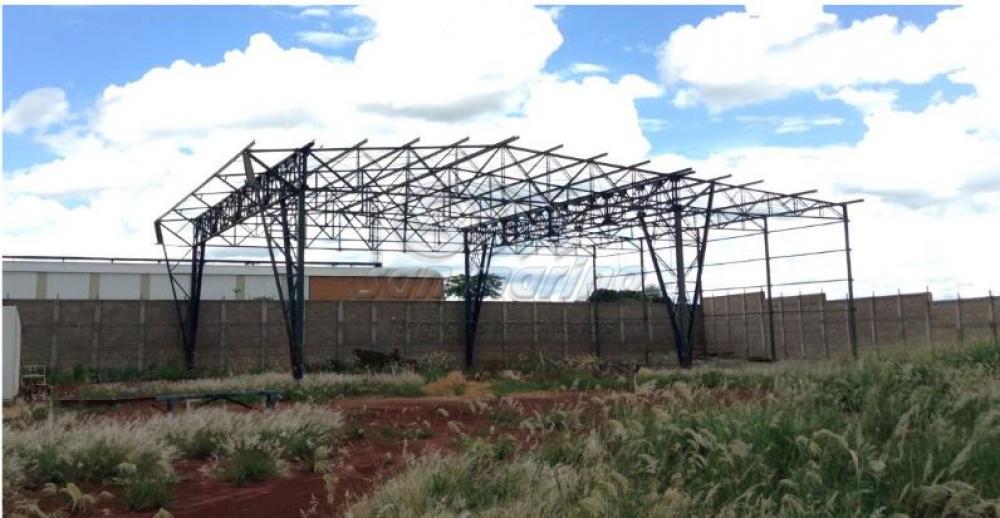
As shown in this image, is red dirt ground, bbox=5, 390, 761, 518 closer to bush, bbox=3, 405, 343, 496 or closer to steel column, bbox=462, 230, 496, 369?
bush, bbox=3, 405, 343, 496

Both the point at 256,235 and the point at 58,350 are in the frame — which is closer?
the point at 58,350

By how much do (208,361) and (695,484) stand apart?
2597 centimetres

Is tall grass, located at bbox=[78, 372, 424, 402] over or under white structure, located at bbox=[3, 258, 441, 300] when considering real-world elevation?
under

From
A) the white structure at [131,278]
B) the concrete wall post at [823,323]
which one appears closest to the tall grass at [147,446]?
the concrete wall post at [823,323]

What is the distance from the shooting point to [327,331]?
29531 mm

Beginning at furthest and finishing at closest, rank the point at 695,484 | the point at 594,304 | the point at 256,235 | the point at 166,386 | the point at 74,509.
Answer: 1. the point at 594,304
2. the point at 256,235
3. the point at 166,386
4. the point at 74,509
5. the point at 695,484

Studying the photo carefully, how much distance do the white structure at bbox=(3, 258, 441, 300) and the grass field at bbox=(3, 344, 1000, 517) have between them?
38.2 m

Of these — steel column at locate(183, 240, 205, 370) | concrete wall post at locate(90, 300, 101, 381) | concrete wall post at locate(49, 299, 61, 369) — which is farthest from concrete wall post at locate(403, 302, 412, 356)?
concrete wall post at locate(49, 299, 61, 369)

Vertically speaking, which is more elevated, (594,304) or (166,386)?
(594,304)

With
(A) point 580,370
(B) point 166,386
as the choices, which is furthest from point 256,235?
(A) point 580,370

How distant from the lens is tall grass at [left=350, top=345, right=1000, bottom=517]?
4453 mm

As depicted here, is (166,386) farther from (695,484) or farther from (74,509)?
(695,484)

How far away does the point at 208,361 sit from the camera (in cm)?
2803

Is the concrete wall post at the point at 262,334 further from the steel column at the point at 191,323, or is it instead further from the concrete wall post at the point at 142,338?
the concrete wall post at the point at 142,338
